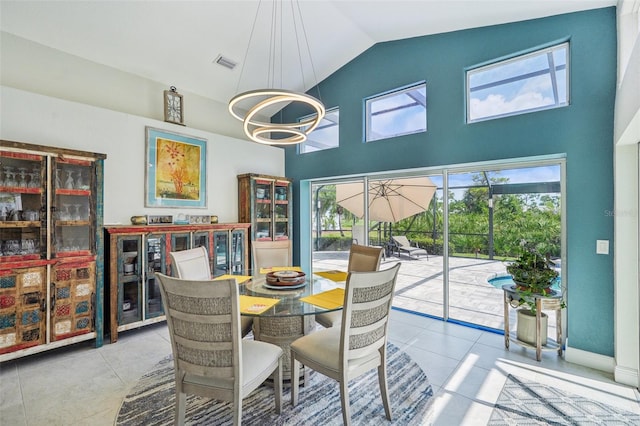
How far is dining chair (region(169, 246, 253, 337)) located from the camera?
2465mm

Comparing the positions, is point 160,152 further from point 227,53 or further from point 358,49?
point 358,49

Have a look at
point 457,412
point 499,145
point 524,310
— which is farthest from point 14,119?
point 524,310

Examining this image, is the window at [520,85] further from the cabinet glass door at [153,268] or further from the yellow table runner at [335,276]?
the cabinet glass door at [153,268]

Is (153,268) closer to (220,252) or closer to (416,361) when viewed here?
(220,252)

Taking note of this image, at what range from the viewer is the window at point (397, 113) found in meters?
3.94

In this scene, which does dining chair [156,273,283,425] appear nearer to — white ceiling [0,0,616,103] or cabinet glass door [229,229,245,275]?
cabinet glass door [229,229,245,275]

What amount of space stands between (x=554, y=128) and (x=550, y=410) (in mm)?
Result: 2504

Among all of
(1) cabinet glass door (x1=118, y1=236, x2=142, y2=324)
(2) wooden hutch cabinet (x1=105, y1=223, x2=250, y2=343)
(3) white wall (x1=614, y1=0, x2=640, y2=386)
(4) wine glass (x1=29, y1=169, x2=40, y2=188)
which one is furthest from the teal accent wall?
(4) wine glass (x1=29, y1=169, x2=40, y2=188)

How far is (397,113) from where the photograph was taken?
4.19 meters

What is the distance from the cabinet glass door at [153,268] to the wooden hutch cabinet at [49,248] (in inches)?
18.0

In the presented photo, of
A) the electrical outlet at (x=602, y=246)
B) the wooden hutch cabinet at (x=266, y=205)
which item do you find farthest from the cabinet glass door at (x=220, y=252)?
the electrical outlet at (x=602, y=246)

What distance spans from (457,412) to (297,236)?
377 centimetres

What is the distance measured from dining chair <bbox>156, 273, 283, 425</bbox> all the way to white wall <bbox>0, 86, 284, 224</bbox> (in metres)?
2.58

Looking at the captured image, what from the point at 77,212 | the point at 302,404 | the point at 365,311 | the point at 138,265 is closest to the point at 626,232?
the point at 365,311
